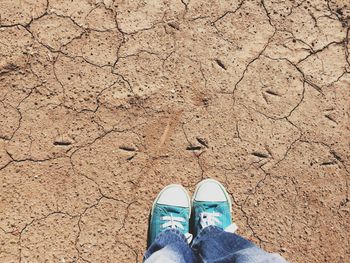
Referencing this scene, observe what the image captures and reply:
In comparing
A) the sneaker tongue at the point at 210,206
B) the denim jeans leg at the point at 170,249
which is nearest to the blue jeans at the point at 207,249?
the denim jeans leg at the point at 170,249

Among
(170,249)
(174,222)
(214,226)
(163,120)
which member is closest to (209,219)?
(214,226)

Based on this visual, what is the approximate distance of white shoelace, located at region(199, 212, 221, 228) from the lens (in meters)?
2.58

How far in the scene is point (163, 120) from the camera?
8.60ft

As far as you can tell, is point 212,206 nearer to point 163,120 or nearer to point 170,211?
point 170,211

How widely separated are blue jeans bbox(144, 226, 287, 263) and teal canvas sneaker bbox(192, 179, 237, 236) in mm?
63

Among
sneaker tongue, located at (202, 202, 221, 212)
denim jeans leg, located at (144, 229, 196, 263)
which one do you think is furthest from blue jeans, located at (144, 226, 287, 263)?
sneaker tongue, located at (202, 202, 221, 212)

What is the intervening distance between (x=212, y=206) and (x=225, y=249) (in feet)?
1.00

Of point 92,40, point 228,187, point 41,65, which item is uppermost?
point 92,40

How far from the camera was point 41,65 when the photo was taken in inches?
102

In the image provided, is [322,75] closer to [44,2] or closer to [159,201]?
[159,201]

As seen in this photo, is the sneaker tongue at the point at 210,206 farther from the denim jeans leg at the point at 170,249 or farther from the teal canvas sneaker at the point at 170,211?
the denim jeans leg at the point at 170,249

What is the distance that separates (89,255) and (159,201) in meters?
0.43

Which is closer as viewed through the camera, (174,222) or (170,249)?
(170,249)

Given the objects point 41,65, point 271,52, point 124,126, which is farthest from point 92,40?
point 271,52
